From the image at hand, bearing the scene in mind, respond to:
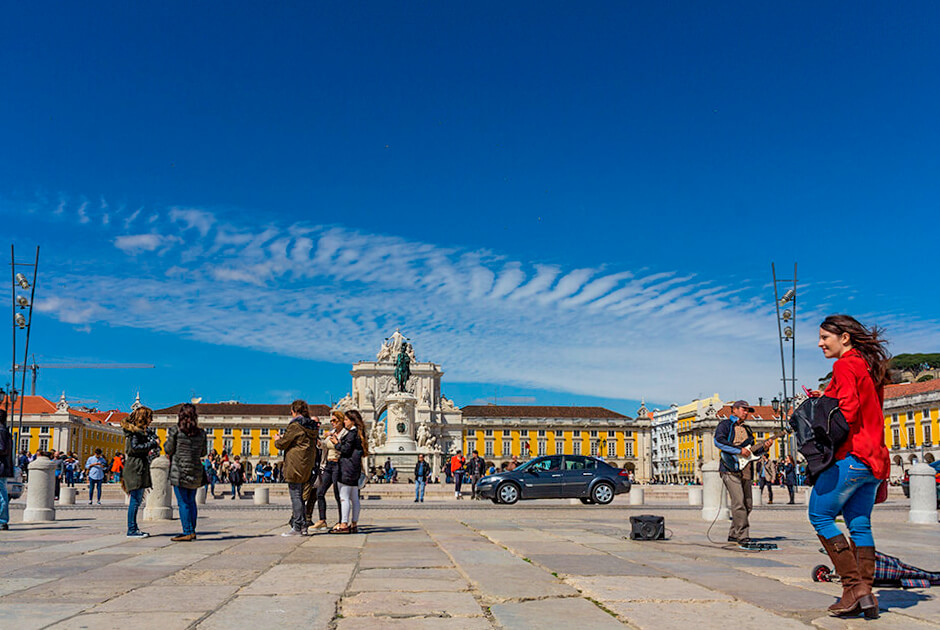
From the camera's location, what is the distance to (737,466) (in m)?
9.09

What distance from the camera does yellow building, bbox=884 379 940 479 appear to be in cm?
7400

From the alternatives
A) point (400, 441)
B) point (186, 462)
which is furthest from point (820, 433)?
point (400, 441)

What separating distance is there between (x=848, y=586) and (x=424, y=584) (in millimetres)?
2648

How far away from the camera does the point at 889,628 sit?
172 inches

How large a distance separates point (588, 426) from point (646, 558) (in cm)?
11368

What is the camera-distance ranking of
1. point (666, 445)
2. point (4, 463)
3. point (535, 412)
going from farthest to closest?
point (666, 445), point (535, 412), point (4, 463)

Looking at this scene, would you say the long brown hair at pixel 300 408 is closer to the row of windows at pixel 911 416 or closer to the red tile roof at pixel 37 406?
the row of windows at pixel 911 416

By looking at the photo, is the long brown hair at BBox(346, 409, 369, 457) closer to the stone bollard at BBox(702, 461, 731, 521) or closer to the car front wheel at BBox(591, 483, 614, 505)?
the stone bollard at BBox(702, 461, 731, 521)

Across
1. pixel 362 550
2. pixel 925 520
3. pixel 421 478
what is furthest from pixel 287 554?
pixel 421 478

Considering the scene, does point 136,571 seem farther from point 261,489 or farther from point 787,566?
point 261,489

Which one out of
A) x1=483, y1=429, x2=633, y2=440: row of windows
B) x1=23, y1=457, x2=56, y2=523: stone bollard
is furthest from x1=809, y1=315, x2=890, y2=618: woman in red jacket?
x1=483, y1=429, x2=633, y2=440: row of windows

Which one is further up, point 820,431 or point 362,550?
point 820,431

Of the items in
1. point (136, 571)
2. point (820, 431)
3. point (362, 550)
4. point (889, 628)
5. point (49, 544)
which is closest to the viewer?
point (889, 628)

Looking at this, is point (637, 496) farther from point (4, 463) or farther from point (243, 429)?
point (243, 429)
